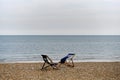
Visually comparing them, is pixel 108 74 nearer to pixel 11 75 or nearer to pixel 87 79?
pixel 87 79

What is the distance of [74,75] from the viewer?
43.2ft

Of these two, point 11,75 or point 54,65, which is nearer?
point 11,75

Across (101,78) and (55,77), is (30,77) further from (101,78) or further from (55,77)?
(101,78)

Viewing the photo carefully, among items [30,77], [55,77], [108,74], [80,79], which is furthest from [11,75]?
[108,74]

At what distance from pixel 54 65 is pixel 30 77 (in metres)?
3.41

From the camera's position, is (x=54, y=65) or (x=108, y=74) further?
(x=54, y=65)

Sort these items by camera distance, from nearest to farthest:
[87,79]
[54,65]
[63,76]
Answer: [87,79], [63,76], [54,65]

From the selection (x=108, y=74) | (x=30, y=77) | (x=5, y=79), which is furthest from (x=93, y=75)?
(x=5, y=79)

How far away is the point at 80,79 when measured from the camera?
12047mm

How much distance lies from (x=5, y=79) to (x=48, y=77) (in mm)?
1685

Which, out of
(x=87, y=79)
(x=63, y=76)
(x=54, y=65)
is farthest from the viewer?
(x=54, y=65)

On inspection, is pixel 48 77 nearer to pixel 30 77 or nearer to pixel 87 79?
pixel 30 77

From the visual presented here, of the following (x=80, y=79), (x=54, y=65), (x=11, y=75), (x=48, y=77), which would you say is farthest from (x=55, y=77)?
(x=54, y=65)

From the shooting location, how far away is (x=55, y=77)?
12.6m
